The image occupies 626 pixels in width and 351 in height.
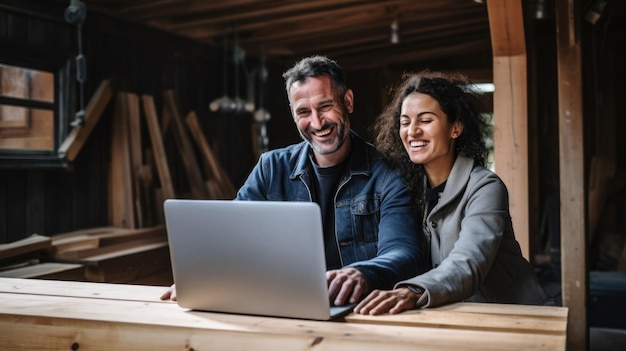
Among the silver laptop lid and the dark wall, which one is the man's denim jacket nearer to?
the silver laptop lid

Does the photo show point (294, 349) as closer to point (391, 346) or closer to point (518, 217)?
point (391, 346)

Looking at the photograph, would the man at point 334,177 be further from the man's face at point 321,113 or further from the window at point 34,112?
the window at point 34,112

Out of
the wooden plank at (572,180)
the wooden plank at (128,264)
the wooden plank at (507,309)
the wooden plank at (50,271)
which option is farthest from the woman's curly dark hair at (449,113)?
the wooden plank at (128,264)

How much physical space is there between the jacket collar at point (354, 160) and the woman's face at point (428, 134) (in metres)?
0.19

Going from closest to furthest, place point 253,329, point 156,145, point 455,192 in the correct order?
point 253,329, point 455,192, point 156,145

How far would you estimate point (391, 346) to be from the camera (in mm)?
1286

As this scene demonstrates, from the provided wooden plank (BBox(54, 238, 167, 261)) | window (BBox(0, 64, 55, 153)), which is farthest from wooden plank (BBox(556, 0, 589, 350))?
window (BBox(0, 64, 55, 153))

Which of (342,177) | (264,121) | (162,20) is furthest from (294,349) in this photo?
(264,121)

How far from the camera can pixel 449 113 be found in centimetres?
213

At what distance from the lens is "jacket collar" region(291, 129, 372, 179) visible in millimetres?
2260

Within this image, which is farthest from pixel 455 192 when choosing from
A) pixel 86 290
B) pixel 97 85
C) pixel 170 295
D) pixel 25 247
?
pixel 97 85

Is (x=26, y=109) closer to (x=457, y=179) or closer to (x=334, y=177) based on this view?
(x=334, y=177)

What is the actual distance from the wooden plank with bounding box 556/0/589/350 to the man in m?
1.25

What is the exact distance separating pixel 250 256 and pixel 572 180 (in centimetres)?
216
